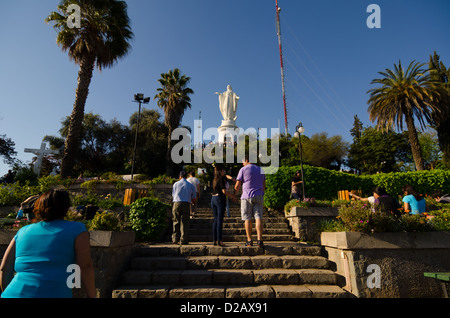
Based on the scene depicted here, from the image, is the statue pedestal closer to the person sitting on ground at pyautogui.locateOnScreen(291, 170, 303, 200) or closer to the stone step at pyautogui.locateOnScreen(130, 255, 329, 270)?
the person sitting on ground at pyautogui.locateOnScreen(291, 170, 303, 200)

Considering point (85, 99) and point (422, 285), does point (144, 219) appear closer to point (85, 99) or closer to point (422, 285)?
point (422, 285)

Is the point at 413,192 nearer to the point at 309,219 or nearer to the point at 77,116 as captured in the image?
the point at 309,219

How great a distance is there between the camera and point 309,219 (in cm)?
650

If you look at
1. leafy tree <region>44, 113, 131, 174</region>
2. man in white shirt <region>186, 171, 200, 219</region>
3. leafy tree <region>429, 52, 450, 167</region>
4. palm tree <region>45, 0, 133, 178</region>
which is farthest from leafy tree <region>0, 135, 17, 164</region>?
leafy tree <region>429, 52, 450, 167</region>

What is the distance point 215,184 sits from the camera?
5.47 m

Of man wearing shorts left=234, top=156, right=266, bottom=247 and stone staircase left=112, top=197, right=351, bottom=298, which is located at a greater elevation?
man wearing shorts left=234, top=156, right=266, bottom=247

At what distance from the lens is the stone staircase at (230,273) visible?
3660mm

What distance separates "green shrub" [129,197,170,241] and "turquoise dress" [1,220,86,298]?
4547mm

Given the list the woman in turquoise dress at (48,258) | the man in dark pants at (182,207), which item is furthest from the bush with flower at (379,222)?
the woman in turquoise dress at (48,258)

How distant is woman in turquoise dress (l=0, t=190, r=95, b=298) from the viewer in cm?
161

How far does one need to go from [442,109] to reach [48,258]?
81.7ft

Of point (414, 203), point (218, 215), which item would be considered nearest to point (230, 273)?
point (218, 215)
